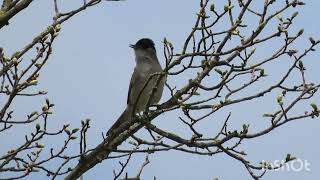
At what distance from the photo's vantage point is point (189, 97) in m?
7.00

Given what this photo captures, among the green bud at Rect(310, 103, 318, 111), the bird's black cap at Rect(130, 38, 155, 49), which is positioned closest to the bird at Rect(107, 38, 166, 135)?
the bird's black cap at Rect(130, 38, 155, 49)

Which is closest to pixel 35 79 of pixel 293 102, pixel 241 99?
pixel 241 99

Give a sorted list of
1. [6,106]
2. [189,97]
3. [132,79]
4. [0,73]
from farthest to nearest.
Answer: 1. [132,79]
2. [189,97]
3. [0,73]
4. [6,106]

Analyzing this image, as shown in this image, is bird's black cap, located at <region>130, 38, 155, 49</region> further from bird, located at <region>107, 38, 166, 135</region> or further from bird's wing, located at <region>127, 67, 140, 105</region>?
bird's wing, located at <region>127, 67, 140, 105</region>

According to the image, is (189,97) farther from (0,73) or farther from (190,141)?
(0,73)

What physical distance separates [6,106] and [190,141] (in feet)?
6.71

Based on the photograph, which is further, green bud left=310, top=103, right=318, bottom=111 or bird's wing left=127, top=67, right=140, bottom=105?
bird's wing left=127, top=67, right=140, bottom=105

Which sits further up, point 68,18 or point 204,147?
point 68,18

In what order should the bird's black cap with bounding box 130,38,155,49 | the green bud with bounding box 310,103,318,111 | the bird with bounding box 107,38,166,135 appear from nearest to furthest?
the green bud with bounding box 310,103,318,111 < the bird with bounding box 107,38,166,135 < the bird's black cap with bounding box 130,38,155,49

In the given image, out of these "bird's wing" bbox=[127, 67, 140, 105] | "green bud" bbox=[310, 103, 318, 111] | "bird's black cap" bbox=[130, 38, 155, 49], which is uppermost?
"bird's black cap" bbox=[130, 38, 155, 49]

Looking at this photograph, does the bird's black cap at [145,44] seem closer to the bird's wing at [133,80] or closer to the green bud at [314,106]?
the bird's wing at [133,80]

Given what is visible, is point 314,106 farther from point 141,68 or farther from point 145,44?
point 145,44

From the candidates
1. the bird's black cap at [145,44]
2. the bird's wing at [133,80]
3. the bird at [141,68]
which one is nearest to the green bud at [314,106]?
the bird at [141,68]

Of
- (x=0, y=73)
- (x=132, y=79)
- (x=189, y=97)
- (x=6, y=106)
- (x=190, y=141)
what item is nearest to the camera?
(x=6, y=106)
